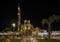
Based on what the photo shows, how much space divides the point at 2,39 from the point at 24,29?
24.6ft

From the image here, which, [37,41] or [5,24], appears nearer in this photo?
[37,41]

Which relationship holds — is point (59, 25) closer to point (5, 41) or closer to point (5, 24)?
point (5, 24)

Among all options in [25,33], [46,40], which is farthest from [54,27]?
[46,40]

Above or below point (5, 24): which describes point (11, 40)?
below

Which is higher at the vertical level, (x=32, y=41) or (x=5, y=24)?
(x=5, y=24)

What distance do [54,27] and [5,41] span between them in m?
20.4

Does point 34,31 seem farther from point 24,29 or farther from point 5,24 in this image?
point 5,24

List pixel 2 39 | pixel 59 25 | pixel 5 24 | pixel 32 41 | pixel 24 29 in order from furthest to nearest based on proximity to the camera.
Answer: pixel 5 24
pixel 59 25
pixel 24 29
pixel 2 39
pixel 32 41

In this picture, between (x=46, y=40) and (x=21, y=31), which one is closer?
(x=46, y=40)

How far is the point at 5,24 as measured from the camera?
46.1 metres

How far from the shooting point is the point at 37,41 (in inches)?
808

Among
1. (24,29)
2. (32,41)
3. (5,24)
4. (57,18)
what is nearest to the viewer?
(32,41)

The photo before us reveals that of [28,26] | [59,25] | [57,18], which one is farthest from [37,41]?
[59,25]

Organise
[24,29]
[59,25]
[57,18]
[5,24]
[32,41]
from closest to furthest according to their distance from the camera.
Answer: [32,41] < [57,18] < [24,29] < [59,25] < [5,24]
